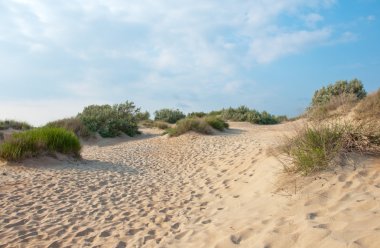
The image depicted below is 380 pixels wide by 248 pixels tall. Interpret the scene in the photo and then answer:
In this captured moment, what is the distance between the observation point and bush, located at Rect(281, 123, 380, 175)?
5.64 metres

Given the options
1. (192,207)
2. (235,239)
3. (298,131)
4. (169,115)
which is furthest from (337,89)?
(235,239)

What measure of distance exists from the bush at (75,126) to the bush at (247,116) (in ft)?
38.1

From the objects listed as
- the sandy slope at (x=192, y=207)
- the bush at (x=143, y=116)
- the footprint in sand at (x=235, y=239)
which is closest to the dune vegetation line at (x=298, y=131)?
the sandy slope at (x=192, y=207)

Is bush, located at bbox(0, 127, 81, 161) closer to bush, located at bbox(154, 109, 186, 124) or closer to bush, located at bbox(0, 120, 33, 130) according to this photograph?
bush, located at bbox(0, 120, 33, 130)

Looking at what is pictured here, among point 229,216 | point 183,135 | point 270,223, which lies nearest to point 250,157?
point 229,216

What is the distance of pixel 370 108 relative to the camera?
925 cm

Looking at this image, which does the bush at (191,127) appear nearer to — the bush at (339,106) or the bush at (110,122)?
the bush at (110,122)

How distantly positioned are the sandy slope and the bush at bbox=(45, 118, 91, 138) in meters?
8.48

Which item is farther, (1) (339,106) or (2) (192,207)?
(1) (339,106)

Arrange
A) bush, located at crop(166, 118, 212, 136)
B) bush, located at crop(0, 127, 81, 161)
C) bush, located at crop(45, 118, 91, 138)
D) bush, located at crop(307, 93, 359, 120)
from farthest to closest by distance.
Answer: bush, located at crop(45, 118, 91, 138) → bush, located at crop(166, 118, 212, 136) → bush, located at crop(307, 93, 359, 120) → bush, located at crop(0, 127, 81, 161)

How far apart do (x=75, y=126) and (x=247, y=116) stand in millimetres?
12589

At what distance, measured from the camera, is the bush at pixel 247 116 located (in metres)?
25.8

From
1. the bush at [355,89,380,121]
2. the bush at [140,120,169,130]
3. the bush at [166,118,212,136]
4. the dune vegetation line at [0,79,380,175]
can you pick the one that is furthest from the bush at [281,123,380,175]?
the bush at [140,120,169,130]

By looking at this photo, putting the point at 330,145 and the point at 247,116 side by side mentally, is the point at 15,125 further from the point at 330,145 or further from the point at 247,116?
the point at 330,145
